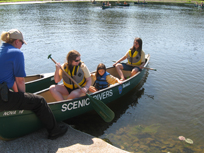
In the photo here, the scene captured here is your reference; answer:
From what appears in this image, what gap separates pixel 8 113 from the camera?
11.7 feet

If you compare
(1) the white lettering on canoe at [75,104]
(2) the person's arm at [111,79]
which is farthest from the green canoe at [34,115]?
(2) the person's arm at [111,79]

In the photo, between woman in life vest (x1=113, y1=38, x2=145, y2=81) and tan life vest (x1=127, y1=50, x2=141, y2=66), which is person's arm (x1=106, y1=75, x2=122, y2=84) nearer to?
woman in life vest (x1=113, y1=38, x2=145, y2=81)

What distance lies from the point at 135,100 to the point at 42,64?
16.5ft

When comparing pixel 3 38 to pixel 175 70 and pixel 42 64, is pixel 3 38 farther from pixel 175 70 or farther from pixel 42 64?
pixel 175 70

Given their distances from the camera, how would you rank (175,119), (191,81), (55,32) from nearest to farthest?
(175,119) → (191,81) → (55,32)

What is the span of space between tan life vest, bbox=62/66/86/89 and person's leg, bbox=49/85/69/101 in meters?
0.14

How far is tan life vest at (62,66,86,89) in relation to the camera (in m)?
4.80

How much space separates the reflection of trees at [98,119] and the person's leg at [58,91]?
80cm

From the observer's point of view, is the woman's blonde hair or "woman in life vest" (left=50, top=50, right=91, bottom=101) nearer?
the woman's blonde hair

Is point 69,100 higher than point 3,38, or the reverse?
point 3,38

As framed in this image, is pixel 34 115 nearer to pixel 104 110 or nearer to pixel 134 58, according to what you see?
pixel 104 110

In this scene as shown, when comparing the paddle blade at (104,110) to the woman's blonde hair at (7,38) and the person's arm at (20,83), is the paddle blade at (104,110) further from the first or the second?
the woman's blonde hair at (7,38)

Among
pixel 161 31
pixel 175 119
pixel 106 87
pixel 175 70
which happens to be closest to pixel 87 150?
pixel 106 87

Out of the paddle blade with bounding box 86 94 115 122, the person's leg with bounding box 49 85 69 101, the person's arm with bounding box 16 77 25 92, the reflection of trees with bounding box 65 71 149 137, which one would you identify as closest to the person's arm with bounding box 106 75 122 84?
the reflection of trees with bounding box 65 71 149 137
